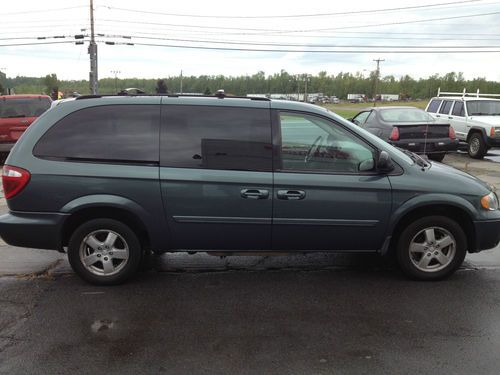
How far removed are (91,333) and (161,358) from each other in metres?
0.69

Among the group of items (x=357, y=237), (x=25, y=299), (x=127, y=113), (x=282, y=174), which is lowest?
(x=25, y=299)

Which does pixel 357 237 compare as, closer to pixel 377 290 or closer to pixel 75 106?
pixel 377 290

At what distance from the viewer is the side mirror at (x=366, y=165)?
4.48 m

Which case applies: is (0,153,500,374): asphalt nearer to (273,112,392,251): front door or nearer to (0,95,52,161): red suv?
(273,112,392,251): front door

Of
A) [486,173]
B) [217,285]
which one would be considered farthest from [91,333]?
[486,173]

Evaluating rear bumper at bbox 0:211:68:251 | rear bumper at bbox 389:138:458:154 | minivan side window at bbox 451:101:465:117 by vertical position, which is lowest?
rear bumper at bbox 0:211:68:251

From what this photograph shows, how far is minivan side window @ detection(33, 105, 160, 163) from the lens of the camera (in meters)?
4.41

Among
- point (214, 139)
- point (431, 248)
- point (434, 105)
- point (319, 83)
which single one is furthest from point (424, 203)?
point (319, 83)

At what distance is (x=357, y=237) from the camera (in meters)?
4.52

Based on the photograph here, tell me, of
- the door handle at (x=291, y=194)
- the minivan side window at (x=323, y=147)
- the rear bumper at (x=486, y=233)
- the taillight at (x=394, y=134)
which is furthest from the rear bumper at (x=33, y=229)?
the taillight at (x=394, y=134)

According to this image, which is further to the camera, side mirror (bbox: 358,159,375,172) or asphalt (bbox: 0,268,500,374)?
side mirror (bbox: 358,159,375,172)

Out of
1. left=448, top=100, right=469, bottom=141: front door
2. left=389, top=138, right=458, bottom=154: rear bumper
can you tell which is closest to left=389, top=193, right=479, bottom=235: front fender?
left=389, top=138, right=458, bottom=154: rear bumper

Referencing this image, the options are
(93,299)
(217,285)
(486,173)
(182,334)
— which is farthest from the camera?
(486,173)

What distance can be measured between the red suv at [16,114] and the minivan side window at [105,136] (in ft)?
31.2
